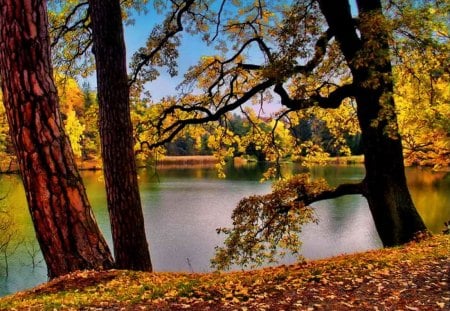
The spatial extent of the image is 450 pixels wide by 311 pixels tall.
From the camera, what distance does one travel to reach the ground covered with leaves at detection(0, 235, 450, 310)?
368cm

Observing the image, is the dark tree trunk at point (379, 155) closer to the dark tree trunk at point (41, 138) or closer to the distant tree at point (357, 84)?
the distant tree at point (357, 84)

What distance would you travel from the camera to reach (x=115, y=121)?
227 inches

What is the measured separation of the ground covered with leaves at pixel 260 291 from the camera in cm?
368

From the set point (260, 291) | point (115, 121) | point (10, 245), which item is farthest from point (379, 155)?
point (10, 245)

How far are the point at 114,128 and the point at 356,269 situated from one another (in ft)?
11.3

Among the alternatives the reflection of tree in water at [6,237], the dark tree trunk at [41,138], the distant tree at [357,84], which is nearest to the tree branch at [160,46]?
the distant tree at [357,84]

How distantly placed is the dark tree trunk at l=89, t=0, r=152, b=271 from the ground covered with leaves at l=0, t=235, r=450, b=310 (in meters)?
1.19

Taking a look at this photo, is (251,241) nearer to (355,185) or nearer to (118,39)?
(355,185)

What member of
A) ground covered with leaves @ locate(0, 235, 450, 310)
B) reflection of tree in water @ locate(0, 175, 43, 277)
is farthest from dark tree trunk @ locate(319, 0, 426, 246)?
reflection of tree in water @ locate(0, 175, 43, 277)

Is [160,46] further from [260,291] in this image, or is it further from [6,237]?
[6,237]

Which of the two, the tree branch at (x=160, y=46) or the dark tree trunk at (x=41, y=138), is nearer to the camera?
the dark tree trunk at (x=41, y=138)

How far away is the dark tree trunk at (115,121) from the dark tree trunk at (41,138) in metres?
1.68

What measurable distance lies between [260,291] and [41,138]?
7.86 feet

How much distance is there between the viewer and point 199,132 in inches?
443
